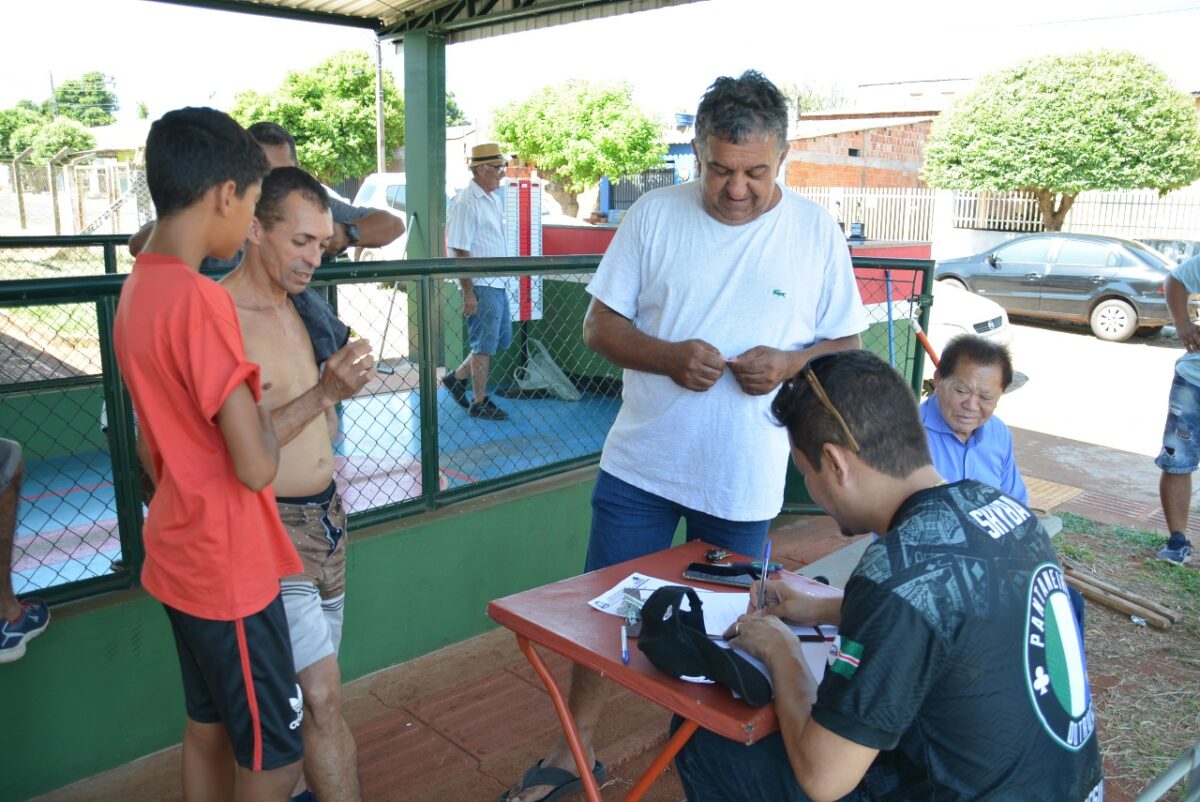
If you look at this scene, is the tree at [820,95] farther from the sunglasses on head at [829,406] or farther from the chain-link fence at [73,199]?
the sunglasses on head at [829,406]

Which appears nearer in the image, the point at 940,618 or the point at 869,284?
the point at 940,618

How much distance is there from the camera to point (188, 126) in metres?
1.92

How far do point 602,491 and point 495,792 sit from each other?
Result: 1033 mm

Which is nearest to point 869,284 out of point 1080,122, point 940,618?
point 940,618

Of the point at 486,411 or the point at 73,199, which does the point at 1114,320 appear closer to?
the point at 486,411

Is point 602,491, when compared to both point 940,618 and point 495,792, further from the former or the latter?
point 940,618

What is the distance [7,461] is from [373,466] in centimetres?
263

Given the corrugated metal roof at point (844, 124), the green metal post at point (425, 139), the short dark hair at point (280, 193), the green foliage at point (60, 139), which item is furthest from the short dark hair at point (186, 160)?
the green foliage at point (60, 139)

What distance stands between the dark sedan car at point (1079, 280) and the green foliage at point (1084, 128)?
7.51 metres

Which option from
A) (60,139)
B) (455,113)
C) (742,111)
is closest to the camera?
(742,111)

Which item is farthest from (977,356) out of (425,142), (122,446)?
(425,142)

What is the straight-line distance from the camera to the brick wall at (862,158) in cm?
2975

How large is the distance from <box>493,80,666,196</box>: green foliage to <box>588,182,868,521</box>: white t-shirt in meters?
26.3

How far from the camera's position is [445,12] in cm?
848
